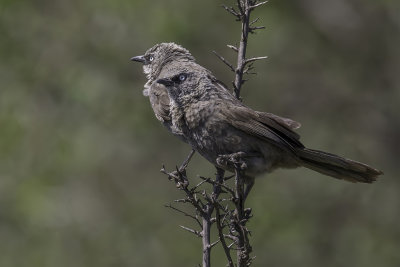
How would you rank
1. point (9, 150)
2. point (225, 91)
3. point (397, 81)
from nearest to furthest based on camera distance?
point (225, 91), point (9, 150), point (397, 81)

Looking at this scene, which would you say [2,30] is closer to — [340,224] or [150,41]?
[150,41]

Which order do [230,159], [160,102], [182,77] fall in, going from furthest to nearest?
[160,102] → [182,77] → [230,159]

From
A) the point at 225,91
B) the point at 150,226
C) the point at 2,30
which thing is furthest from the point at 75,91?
the point at 225,91

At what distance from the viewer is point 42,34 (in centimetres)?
1226

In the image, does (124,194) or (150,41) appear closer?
(150,41)

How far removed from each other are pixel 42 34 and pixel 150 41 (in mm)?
1927

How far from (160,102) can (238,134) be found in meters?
1.89

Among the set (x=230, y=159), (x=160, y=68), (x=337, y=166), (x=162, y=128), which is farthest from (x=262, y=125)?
(x=162, y=128)

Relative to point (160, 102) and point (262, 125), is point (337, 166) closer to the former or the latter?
point (262, 125)

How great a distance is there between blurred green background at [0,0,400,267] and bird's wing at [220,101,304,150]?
5.63 meters

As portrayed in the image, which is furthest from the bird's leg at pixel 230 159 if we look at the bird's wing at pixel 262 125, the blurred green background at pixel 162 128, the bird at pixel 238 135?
the blurred green background at pixel 162 128

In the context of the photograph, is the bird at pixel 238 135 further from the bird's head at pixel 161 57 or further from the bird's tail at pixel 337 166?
the bird's head at pixel 161 57

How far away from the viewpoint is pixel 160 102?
7.40 meters

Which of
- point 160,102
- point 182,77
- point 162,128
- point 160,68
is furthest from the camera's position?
point 162,128
